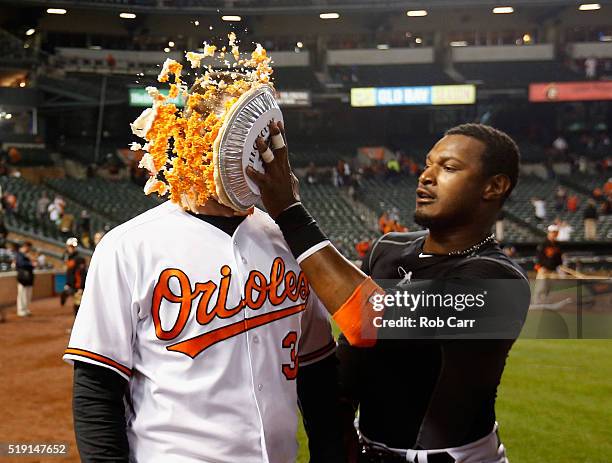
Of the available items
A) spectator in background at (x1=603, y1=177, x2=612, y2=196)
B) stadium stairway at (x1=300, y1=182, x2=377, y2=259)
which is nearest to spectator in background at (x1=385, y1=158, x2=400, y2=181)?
stadium stairway at (x1=300, y1=182, x2=377, y2=259)

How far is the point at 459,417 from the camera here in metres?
2.10

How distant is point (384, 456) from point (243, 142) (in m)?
1.00

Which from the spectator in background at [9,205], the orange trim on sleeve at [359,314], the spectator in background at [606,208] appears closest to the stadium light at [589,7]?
the spectator in background at [606,208]

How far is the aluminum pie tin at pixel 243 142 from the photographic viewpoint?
164 cm

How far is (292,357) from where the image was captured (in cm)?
190

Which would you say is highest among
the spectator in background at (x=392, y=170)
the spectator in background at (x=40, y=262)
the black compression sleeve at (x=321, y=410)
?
the black compression sleeve at (x=321, y=410)

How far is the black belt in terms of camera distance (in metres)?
2.09

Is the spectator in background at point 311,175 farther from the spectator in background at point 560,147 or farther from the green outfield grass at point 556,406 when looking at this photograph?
the green outfield grass at point 556,406

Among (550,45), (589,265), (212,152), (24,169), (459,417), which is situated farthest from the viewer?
(550,45)

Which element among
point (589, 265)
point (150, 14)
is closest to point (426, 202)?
point (589, 265)

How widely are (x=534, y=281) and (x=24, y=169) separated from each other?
16340 millimetres

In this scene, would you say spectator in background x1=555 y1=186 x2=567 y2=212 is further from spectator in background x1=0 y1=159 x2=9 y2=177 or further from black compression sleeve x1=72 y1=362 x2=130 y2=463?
black compression sleeve x1=72 y1=362 x2=130 y2=463

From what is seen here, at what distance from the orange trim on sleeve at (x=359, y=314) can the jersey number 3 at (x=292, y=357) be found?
0.12 m

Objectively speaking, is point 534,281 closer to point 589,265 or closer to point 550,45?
point 589,265
